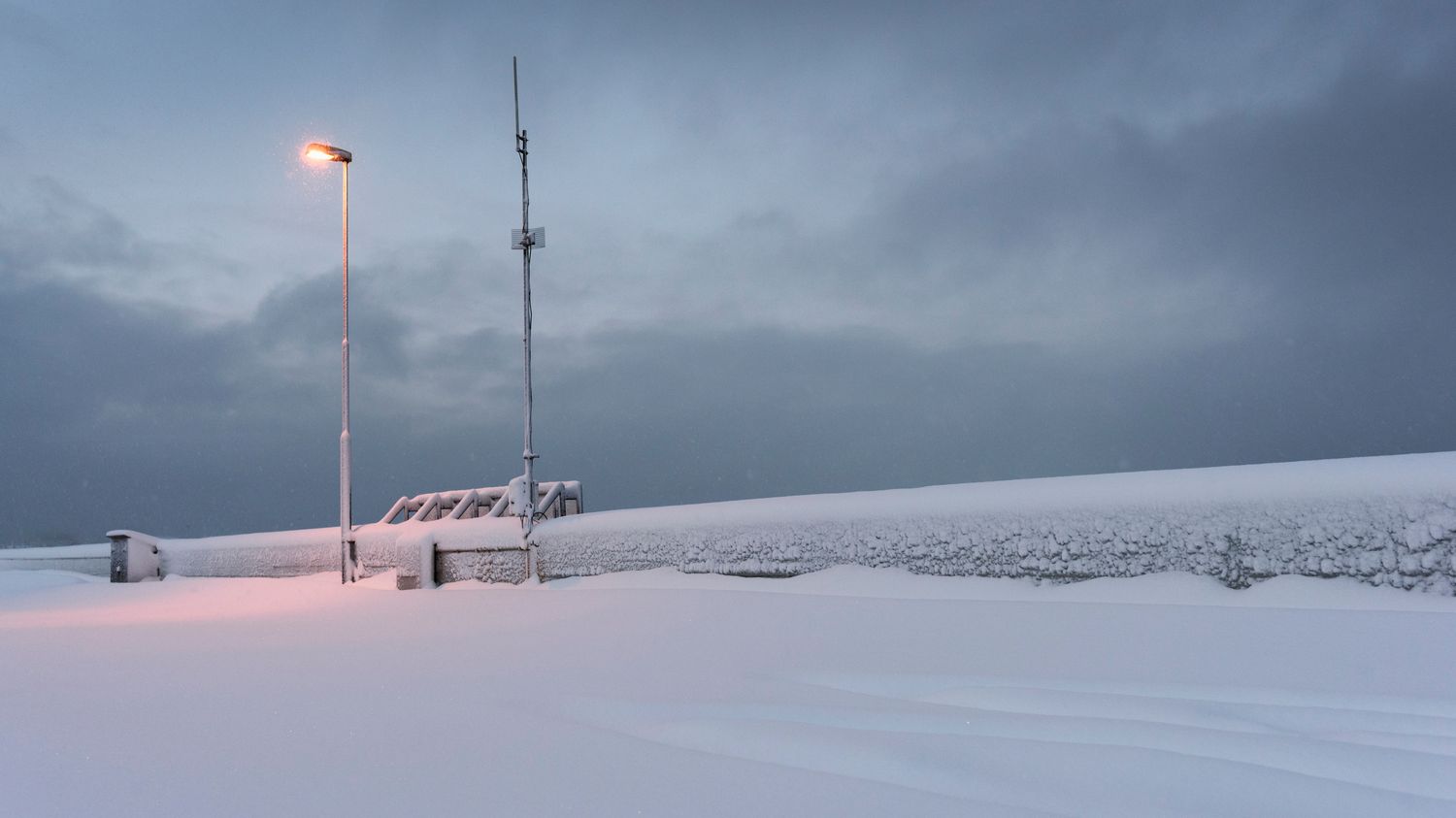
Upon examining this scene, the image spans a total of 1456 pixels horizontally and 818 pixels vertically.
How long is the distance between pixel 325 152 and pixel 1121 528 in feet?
44.2

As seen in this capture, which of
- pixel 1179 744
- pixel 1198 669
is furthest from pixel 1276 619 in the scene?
pixel 1179 744

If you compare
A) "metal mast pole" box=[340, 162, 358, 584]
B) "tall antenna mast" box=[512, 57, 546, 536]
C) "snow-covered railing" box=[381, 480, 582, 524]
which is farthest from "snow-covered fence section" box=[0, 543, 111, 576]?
"tall antenna mast" box=[512, 57, 546, 536]

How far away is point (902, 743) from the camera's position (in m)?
3.46

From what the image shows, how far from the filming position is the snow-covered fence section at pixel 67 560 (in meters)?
20.3

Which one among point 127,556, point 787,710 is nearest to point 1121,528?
point 787,710

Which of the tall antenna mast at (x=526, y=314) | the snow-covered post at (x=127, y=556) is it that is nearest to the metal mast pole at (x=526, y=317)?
the tall antenna mast at (x=526, y=314)

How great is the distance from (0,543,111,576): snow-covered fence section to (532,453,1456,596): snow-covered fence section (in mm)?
17513

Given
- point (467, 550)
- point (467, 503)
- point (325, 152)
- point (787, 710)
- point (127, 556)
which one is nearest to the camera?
point (787, 710)

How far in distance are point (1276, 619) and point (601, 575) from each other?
7551mm

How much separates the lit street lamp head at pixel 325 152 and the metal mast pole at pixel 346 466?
0.20 metres

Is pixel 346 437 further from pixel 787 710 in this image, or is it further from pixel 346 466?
pixel 787 710

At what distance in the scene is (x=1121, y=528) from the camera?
24.3 feet

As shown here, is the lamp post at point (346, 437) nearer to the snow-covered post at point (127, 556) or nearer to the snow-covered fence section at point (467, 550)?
the snow-covered fence section at point (467, 550)

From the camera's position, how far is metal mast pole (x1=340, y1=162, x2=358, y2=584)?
13.8m
